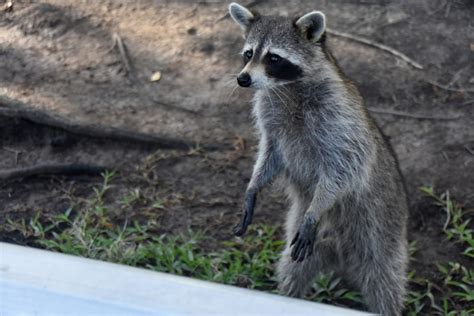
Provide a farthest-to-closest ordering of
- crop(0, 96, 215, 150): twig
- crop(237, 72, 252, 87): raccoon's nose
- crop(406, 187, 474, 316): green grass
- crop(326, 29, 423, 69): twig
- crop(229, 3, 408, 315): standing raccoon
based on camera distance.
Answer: crop(326, 29, 423, 69): twig
crop(0, 96, 215, 150): twig
crop(406, 187, 474, 316): green grass
crop(229, 3, 408, 315): standing raccoon
crop(237, 72, 252, 87): raccoon's nose

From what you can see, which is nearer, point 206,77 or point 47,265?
point 47,265

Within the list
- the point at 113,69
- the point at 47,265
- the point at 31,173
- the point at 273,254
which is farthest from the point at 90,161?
the point at 47,265

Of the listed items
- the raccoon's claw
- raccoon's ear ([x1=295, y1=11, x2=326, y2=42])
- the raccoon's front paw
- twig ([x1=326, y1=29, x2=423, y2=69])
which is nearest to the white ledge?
the raccoon's front paw

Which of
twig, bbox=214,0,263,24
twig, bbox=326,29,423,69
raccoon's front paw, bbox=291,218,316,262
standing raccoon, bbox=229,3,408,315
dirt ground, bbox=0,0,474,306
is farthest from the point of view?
twig, bbox=214,0,263,24

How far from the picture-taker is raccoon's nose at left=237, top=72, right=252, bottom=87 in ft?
13.4

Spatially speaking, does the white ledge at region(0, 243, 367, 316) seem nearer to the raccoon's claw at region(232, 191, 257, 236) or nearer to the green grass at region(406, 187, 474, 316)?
the raccoon's claw at region(232, 191, 257, 236)

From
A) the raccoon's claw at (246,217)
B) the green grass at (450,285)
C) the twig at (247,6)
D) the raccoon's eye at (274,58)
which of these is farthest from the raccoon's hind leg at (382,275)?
the twig at (247,6)

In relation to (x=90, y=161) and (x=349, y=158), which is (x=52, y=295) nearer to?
(x=349, y=158)

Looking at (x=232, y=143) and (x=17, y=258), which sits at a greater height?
(x=17, y=258)

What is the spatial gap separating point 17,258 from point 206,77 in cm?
304

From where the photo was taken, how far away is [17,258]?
2938 mm

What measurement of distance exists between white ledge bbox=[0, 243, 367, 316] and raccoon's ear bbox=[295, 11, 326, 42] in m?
1.81

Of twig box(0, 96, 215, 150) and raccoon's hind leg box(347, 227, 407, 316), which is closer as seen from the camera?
raccoon's hind leg box(347, 227, 407, 316)

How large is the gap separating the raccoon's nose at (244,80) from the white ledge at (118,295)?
141 centimetres
